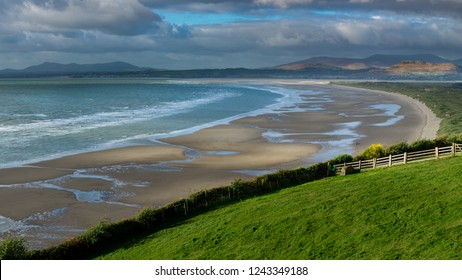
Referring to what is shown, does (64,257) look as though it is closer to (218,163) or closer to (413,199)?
(413,199)

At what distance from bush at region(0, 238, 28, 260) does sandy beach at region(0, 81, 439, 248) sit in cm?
381

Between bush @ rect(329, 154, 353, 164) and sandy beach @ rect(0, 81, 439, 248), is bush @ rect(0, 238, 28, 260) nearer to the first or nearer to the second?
sandy beach @ rect(0, 81, 439, 248)

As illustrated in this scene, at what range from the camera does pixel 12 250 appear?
23953 mm

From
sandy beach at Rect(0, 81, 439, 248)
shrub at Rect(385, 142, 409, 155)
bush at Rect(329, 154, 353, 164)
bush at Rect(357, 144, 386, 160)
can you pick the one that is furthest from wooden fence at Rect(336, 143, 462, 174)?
sandy beach at Rect(0, 81, 439, 248)

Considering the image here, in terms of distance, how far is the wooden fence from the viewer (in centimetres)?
3406

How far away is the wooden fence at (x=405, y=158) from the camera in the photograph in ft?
112

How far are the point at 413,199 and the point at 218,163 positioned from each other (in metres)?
26.6

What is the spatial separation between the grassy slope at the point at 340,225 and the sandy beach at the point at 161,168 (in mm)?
8150

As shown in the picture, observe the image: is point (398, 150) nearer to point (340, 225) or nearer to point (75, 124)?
point (340, 225)

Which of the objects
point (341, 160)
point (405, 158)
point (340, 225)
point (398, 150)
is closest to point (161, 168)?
point (341, 160)

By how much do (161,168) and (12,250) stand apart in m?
23.6

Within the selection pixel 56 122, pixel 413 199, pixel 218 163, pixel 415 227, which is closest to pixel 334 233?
A: pixel 415 227

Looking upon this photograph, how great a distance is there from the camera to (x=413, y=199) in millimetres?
24672

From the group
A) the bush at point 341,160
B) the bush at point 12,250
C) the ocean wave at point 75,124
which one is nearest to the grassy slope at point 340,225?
the bush at point 12,250
